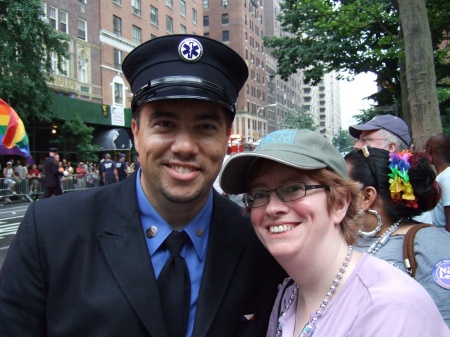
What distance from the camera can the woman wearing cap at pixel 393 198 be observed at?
8.20ft

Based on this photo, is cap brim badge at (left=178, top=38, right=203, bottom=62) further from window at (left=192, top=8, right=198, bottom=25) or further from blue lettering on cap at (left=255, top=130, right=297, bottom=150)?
window at (left=192, top=8, right=198, bottom=25)

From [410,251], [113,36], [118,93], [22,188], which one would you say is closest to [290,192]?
[410,251]

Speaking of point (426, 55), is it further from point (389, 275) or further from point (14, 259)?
point (14, 259)

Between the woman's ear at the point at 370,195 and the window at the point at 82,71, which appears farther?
the window at the point at 82,71

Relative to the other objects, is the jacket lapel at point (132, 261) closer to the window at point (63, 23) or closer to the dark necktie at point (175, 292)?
the dark necktie at point (175, 292)

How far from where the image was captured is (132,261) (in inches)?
69.8

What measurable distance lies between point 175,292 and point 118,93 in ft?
117

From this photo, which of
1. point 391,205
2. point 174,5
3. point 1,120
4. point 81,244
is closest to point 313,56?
point 1,120

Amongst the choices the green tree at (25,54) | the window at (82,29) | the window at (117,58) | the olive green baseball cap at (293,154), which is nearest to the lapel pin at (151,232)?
the olive green baseball cap at (293,154)

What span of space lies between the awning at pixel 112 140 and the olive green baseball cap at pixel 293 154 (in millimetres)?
29669

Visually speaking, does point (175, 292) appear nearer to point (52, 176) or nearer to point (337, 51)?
point (52, 176)

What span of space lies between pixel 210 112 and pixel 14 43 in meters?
23.1

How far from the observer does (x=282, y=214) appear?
1.69m

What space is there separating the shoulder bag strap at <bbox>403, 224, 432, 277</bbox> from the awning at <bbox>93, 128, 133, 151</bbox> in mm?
29382
